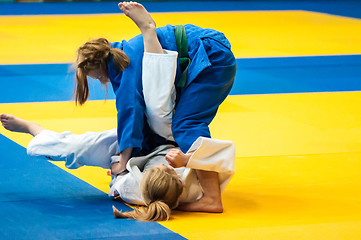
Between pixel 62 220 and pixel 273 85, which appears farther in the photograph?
pixel 273 85

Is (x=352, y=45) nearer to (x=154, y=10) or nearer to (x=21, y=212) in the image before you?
(x=154, y=10)

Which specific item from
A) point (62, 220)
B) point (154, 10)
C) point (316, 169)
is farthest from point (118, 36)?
point (62, 220)

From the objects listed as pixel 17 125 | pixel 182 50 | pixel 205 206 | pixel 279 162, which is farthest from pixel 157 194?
pixel 279 162

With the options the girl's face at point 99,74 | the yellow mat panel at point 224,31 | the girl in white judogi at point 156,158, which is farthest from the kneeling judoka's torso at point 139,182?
the yellow mat panel at point 224,31

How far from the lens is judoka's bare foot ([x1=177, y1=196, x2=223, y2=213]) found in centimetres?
381

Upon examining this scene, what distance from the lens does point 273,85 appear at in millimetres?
7582

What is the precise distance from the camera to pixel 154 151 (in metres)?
4.04

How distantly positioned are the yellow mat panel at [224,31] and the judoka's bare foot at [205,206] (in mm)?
5332

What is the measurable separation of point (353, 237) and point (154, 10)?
12483mm

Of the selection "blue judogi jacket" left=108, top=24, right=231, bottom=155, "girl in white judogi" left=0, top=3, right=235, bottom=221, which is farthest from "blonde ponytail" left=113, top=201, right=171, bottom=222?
"blue judogi jacket" left=108, top=24, right=231, bottom=155

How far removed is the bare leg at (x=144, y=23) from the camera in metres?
3.86

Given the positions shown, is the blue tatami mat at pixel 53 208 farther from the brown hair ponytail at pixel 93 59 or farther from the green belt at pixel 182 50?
the green belt at pixel 182 50

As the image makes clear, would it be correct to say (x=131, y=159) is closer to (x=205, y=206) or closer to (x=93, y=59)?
(x=205, y=206)

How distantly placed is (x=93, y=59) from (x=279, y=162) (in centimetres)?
175
